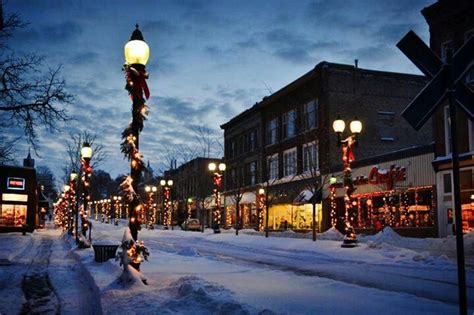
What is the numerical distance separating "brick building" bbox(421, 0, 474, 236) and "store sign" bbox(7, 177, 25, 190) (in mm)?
35609

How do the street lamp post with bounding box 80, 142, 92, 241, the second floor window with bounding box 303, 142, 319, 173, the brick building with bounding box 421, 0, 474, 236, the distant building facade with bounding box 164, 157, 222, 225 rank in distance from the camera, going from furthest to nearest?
the distant building facade with bounding box 164, 157, 222, 225, the second floor window with bounding box 303, 142, 319, 173, the brick building with bounding box 421, 0, 474, 236, the street lamp post with bounding box 80, 142, 92, 241

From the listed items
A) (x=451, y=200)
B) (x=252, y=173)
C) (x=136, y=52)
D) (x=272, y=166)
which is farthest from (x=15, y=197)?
(x=136, y=52)

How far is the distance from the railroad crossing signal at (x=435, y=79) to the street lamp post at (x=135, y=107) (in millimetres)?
7809

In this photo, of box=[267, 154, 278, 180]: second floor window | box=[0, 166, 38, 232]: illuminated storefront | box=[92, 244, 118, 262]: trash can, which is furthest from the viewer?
box=[267, 154, 278, 180]: second floor window

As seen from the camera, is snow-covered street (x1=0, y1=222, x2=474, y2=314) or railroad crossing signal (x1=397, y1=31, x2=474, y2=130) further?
snow-covered street (x1=0, y1=222, x2=474, y2=314)

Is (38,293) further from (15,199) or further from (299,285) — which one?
(15,199)

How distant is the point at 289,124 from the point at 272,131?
3843 millimetres

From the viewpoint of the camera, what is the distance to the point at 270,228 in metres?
52.5

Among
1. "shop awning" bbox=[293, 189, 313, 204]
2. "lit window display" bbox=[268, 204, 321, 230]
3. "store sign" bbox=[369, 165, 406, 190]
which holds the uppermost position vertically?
"store sign" bbox=[369, 165, 406, 190]

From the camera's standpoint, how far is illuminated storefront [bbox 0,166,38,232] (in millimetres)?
48438

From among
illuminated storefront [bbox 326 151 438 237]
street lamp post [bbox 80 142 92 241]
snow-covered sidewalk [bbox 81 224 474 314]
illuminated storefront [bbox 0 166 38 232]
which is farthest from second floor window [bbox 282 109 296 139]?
snow-covered sidewalk [bbox 81 224 474 314]

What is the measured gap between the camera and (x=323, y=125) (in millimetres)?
40562

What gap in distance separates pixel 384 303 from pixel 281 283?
346cm

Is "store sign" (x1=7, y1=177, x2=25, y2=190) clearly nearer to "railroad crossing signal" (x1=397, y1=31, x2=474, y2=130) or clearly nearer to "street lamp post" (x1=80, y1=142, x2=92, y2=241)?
"street lamp post" (x1=80, y1=142, x2=92, y2=241)
